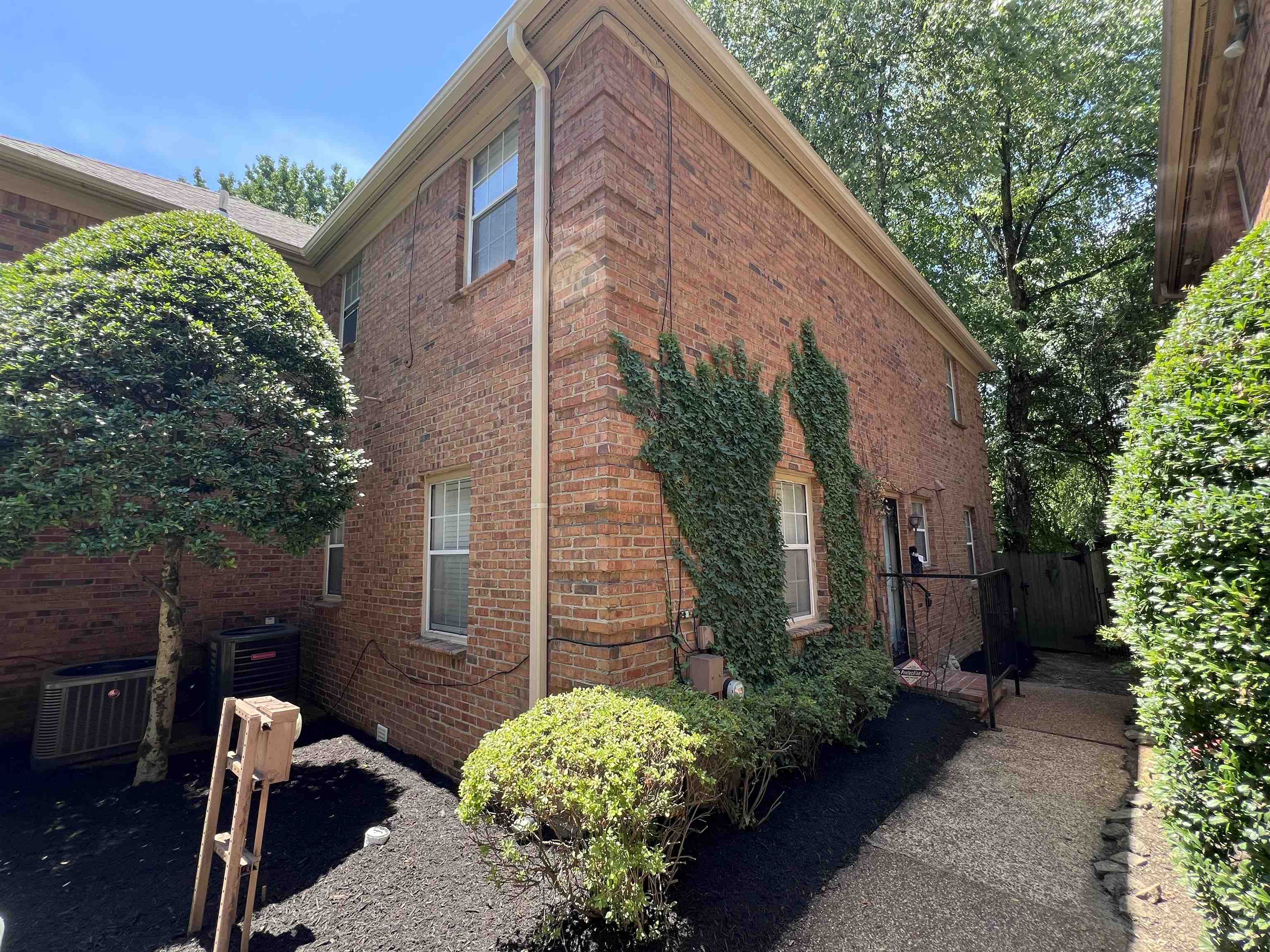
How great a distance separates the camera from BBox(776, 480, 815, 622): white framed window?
6.06 metres

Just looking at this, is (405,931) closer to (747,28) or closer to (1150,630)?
(1150,630)

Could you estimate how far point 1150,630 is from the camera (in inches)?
102

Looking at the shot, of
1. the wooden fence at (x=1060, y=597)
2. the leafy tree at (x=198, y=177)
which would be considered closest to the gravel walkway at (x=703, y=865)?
the wooden fence at (x=1060, y=597)

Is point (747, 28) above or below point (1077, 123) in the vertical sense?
above

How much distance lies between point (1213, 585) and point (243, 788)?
4.22 meters

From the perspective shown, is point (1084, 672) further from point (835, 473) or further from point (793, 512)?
point (793, 512)

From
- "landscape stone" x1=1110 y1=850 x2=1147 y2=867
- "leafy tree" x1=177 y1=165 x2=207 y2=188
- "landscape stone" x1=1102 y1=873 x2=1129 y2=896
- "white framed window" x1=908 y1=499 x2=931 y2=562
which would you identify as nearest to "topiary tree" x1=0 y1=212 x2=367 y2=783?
"landscape stone" x1=1102 y1=873 x2=1129 y2=896

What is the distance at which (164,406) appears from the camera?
4656 mm

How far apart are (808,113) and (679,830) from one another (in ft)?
51.9

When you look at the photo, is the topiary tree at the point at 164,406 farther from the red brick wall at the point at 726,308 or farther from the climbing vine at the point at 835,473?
the climbing vine at the point at 835,473

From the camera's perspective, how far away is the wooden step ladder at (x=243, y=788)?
2582 millimetres

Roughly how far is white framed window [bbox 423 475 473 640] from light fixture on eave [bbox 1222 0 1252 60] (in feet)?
22.5

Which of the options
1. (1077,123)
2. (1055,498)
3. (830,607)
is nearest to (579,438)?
(830,607)

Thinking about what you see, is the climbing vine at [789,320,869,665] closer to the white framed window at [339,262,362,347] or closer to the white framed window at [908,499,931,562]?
the white framed window at [908,499,931,562]
